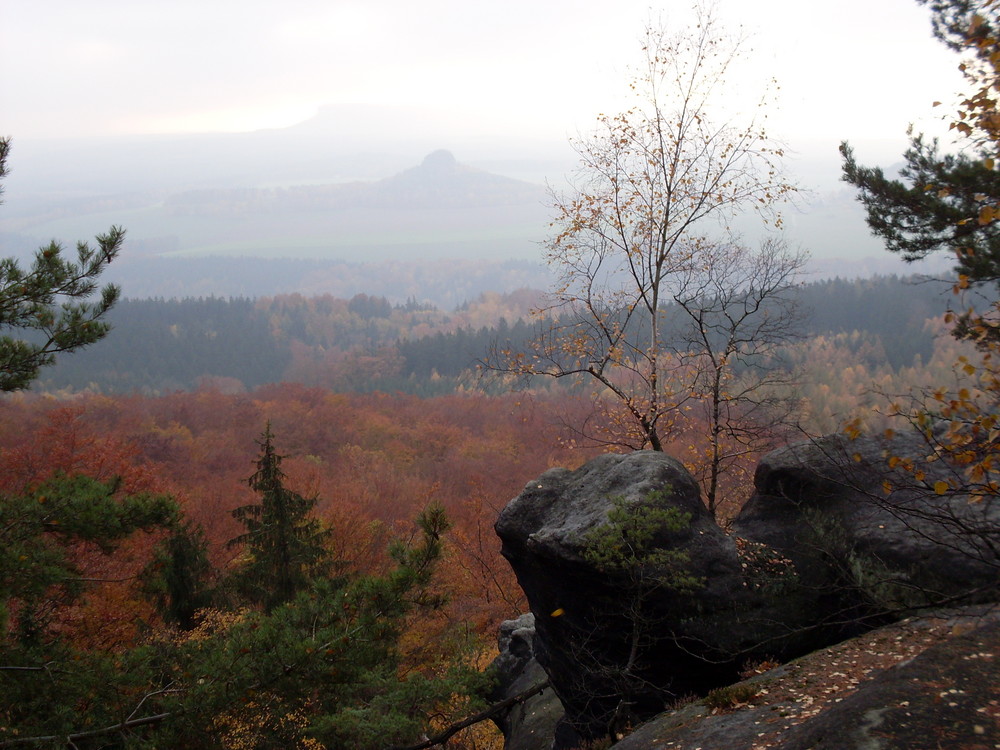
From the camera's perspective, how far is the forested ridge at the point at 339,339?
87.9 m

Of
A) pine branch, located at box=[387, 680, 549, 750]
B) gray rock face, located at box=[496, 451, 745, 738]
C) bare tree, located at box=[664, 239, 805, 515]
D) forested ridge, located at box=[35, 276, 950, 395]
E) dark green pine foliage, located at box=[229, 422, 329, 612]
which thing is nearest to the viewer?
gray rock face, located at box=[496, 451, 745, 738]

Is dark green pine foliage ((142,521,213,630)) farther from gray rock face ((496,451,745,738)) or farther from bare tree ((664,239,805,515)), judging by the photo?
bare tree ((664,239,805,515))

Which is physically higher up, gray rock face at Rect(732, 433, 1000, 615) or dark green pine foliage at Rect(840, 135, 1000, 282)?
dark green pine foliage at Rect(840, 135, 1000, 282)

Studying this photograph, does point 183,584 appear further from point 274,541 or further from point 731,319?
point 731,319

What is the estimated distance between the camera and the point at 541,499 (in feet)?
32.5

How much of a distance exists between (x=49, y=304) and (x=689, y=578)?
333 inches

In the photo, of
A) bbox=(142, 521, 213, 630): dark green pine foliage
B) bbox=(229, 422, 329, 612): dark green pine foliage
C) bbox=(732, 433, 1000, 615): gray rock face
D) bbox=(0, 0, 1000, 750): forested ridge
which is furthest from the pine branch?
bbox=(142, 521, 213, 630): dark green pine foliage

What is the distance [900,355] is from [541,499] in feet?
280

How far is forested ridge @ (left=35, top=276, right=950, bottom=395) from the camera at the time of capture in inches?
3462

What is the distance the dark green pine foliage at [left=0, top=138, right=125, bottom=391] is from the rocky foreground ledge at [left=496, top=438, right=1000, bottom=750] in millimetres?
6127

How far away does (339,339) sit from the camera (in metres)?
146

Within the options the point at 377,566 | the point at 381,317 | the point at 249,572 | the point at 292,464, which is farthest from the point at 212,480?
the point at 381,317

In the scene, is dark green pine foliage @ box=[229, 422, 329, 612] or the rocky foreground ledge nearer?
the rocky foreground ledge

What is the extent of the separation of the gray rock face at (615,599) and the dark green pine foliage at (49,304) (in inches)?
241
